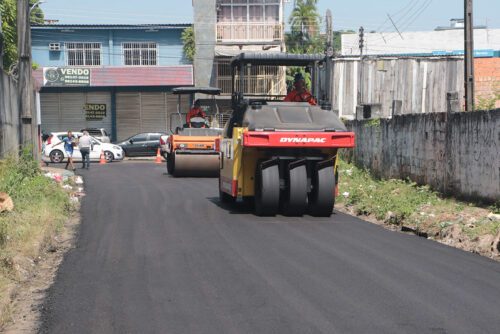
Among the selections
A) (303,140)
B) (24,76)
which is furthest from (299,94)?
(24,76)

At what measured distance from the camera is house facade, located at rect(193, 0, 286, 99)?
45000 mm

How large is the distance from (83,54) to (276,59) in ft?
112

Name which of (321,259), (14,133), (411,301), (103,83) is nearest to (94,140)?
(103,83)

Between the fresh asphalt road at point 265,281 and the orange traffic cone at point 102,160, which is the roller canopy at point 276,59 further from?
the orange traffic cone at point 102,160

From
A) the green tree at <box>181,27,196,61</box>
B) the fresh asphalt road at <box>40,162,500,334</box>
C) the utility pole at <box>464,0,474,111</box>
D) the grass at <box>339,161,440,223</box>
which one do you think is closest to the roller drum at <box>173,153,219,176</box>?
the grass at <box>339,161,440,223</box>

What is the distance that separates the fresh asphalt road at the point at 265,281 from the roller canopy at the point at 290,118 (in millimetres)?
1661

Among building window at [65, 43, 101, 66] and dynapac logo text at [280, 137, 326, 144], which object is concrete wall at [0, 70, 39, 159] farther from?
building window at [65, 43, 101, 66]

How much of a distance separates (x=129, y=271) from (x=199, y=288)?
1.29 metres

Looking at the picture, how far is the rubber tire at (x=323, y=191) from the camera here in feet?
44.7

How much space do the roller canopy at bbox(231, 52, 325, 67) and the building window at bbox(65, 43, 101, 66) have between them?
33.1 metres

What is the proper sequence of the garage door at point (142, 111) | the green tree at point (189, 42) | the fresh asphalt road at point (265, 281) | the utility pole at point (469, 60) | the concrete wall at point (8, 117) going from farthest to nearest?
the garage door at point (142, 111) < the green tree at point (189, 42) < the utility pole at point (469, 60) < the concrete wall at point (8, 117) < the fresh asphalt road at point (265, 281)

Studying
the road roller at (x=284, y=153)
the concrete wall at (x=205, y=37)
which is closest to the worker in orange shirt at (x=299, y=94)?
the road roller at (x=284, y=153)

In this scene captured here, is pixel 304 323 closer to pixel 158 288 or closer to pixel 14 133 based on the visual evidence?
pixel 158 288

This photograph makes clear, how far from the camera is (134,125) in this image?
47.3 m
